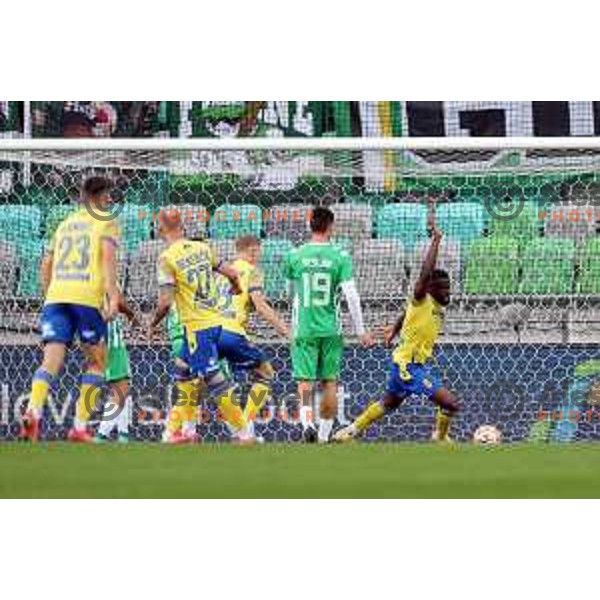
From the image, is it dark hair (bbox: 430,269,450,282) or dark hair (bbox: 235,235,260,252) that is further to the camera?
dark hair (bbox: 235,235,260,252)

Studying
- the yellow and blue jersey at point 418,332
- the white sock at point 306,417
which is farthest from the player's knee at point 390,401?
the white sock at point 306,417

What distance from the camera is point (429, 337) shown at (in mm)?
12672

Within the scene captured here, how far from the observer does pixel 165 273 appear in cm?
1197

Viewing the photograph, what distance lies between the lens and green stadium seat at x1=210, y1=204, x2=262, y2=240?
13.2 metres

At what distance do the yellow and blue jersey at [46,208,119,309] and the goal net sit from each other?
2.56 ft

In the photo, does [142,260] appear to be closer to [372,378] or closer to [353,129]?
[372,378]

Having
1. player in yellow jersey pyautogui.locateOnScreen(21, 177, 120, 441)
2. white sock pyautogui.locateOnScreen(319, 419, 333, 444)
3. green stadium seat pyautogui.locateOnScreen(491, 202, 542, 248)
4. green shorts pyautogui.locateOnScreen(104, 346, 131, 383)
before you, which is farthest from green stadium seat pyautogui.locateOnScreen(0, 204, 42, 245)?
green stadium seat pyautogui.locateOnScreen(491, 202, 542, 248)

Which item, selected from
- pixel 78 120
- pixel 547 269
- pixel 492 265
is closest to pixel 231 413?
pixel 492 265

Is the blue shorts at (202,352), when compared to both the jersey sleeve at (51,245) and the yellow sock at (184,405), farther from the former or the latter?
the jersey sleeve at (51,245)

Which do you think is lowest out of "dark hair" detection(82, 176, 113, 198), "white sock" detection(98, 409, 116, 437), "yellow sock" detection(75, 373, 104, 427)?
"white sock" detection(98, 409, 116, 437)

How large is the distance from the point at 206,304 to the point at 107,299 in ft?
2.03

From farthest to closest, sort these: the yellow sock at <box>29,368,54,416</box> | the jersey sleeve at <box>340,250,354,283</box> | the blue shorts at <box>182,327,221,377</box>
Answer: the jersey sleeve at <box>340,250,354,283</box> → the blue shorts at <box>182,327,221,377</box> → the yellow sock at <box>29,368,54,416</box>

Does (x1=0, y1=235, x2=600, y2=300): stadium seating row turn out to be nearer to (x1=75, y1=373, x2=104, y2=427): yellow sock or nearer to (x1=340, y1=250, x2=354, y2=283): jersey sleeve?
(x1=340, y1=250, x2=354, y2=283): jersey sleeve

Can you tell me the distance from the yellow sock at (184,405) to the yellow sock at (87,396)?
0.50m
